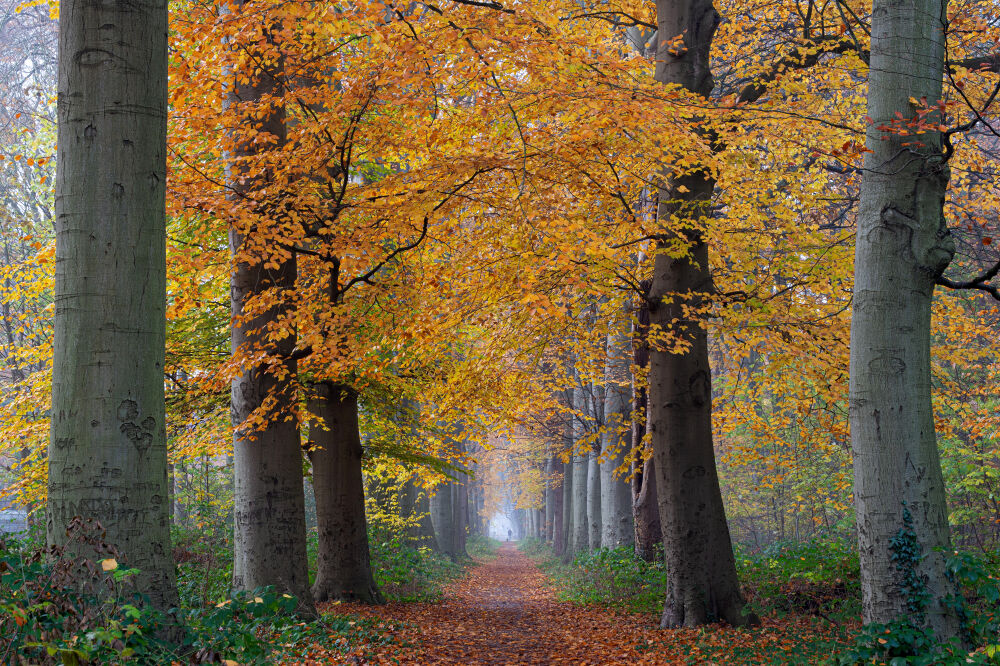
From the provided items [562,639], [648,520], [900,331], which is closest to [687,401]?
[562,639]

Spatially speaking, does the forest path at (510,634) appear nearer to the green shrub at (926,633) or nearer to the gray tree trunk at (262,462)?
the gray tree trunk at (262,462)

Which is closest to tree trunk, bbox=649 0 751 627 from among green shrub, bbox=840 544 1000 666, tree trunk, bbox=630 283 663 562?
green shrub, bbox=840 544 1000 666

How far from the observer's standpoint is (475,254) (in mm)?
9211

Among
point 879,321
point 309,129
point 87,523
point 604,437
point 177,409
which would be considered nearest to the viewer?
point 87,523

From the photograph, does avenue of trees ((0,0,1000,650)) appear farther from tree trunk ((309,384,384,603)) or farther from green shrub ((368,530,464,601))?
green shrub ((368,530,464,601))

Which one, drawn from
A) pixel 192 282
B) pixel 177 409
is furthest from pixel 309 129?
pixel 177 409

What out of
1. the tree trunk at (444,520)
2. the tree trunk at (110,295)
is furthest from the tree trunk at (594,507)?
the tree trunk at (110,295)

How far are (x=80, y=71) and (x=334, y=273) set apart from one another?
503 cm

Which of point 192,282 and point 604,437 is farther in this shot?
point 604,437

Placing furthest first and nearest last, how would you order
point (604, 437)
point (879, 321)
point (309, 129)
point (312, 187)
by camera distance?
1. point (604, 437)
2. point (312, 187)
3. point (309, 129)
4. point (879, 321)

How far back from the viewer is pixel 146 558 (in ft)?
12.5

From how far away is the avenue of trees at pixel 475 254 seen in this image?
3.82 meters

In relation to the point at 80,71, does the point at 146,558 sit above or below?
below

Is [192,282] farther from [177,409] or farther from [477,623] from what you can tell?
[477,623]
